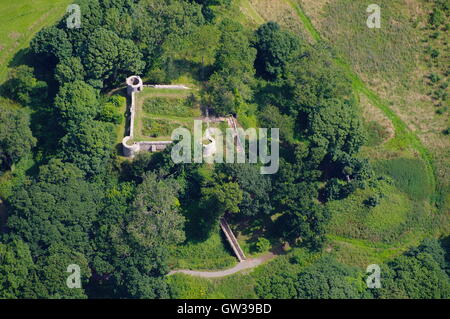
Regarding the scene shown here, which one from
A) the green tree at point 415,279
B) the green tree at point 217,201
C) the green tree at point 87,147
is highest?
the green tree at point 87,147

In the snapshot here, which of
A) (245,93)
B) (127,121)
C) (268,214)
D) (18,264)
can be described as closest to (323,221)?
(268,214)

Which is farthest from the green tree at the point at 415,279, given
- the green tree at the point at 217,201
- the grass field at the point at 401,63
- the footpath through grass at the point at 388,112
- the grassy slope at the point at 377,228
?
the green tree at the point at 217,201

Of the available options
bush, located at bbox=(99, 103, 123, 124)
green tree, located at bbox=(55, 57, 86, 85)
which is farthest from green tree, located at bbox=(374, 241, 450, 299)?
green tree, located at bbox=(55, 57, 86, 85)

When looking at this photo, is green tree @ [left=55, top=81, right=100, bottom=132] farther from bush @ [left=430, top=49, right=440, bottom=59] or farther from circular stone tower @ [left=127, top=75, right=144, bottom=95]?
bush @ [left=430, top=49, right=440, bottom=59]

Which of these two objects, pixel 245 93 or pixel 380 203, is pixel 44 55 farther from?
pixel 380 203

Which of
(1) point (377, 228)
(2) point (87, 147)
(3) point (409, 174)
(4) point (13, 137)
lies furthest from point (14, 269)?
(3) point (409, 174)

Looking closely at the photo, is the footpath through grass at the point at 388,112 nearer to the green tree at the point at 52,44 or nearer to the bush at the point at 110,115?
the bush at the point at 110,115
